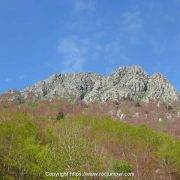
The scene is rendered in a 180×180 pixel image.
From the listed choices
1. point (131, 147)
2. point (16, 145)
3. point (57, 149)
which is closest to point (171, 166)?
point (131, 147)

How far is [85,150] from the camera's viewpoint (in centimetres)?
8644

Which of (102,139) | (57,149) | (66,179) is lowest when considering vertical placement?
(66,179)

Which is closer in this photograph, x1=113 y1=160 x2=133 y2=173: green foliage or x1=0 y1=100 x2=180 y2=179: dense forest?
x1=0 y1=100 x2=180 y2=179: dense forest

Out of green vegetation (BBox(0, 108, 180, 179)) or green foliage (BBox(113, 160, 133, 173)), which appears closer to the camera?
green vegetation (BBox(0, 108, 180, 179))

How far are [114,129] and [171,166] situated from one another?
25333mm

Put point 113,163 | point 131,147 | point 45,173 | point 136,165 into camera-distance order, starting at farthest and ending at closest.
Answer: point 131,147 < point 136,165 < point 113,163 < point 45,173

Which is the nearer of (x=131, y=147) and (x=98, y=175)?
(x=98, y=175)

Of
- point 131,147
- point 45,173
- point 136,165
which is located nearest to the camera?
point 45,173

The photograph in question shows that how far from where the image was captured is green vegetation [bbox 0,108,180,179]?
80.1 meters

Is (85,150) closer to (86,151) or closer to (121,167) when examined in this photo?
(86,151)

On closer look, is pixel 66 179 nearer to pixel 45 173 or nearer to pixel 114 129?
pixel 45 173

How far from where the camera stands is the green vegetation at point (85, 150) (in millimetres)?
80125

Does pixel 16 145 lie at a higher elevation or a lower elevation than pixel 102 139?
lower

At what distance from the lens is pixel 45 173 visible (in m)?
77.4
